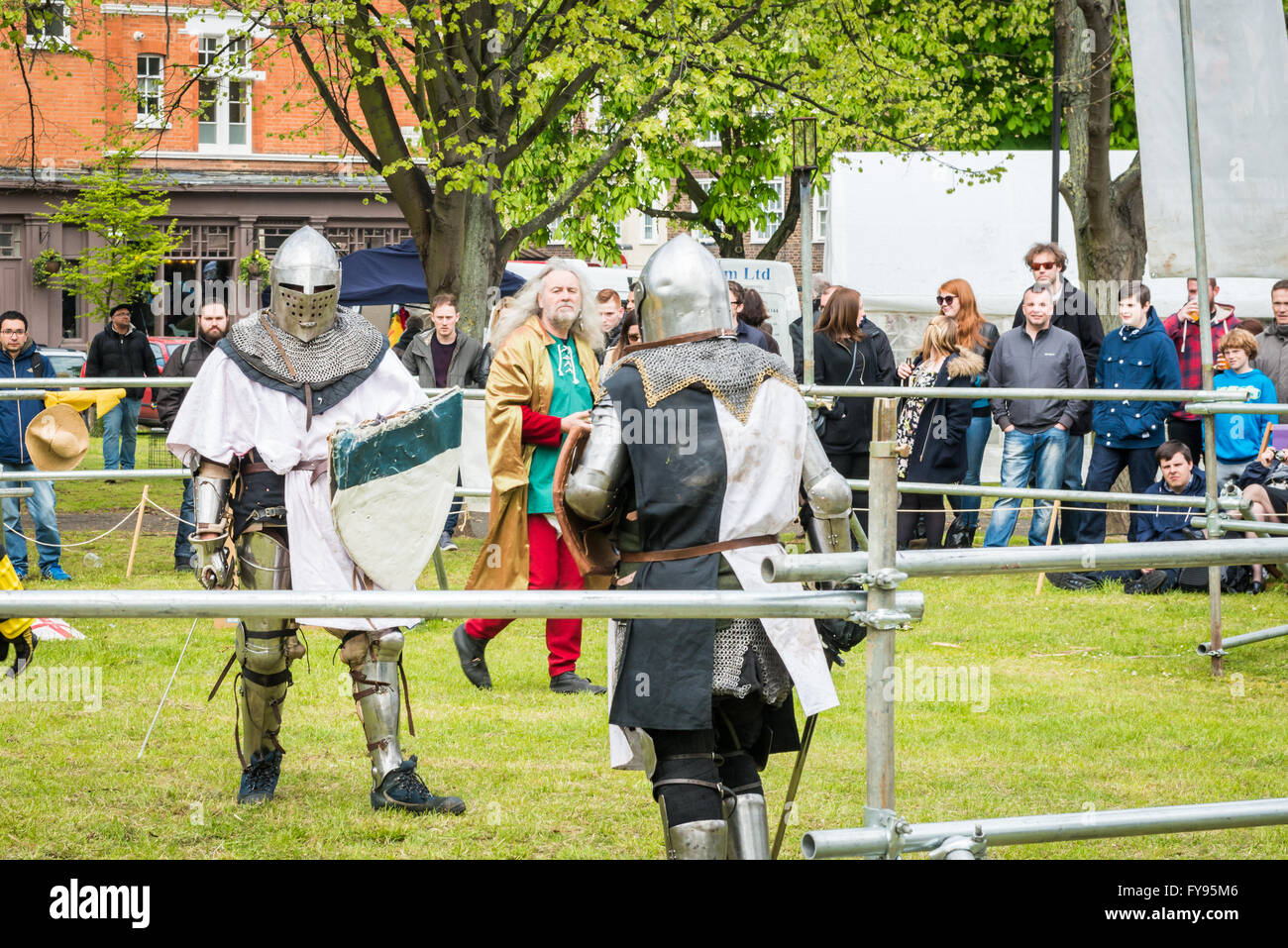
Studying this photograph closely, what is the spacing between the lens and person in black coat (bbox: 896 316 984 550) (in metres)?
9.88

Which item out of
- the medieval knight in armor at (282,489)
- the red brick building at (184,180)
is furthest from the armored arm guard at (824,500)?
the red brick building at (184,180)

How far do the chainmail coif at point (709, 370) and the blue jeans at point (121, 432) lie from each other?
9810mm

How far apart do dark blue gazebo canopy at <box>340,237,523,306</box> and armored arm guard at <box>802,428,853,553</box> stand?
1352 centimetres

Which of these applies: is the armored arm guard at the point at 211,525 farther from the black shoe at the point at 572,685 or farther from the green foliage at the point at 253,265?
the green foliage at the point at 253,265

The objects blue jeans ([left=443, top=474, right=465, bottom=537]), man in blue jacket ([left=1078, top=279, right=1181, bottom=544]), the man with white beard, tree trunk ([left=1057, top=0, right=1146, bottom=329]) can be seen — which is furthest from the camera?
tree trunk ([left=1057, top=0, right=1146, bottom=329])

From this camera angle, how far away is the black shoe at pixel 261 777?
5191mm

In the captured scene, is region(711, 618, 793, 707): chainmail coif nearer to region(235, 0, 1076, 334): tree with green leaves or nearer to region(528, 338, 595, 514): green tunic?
region(528, 338, 595, 514): green tunic

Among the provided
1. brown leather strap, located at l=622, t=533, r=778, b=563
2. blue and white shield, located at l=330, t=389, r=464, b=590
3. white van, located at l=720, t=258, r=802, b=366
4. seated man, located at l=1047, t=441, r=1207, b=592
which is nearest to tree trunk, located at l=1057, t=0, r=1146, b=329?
white van, located at l=720, t=258, r=802, b=366

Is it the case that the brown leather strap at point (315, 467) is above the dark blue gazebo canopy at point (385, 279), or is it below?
below

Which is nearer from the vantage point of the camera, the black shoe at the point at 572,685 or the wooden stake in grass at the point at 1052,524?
the black shoe at the point at 572,685

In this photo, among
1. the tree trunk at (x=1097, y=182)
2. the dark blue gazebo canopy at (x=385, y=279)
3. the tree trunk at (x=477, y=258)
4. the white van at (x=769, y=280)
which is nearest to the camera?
the white van at (x=769, y=280)

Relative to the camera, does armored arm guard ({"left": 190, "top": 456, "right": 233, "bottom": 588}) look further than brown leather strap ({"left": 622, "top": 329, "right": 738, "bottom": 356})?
Yes

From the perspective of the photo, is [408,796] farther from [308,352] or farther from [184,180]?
[184,180]
